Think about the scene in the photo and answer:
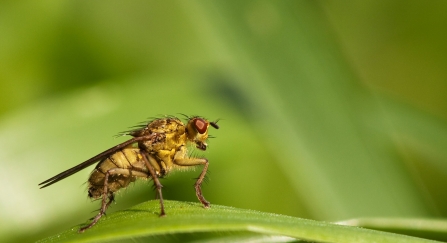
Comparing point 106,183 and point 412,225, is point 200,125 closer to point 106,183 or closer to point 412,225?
point 106,183

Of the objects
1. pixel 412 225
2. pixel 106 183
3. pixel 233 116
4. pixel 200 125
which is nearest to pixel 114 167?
pixel 106 183

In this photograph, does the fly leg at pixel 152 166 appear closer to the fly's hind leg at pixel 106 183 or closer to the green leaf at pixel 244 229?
the fly's hind leg at pixel 106 183

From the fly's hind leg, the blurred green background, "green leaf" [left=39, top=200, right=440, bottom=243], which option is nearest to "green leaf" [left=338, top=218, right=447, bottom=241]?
"green leaf" [left=39, top=200, right=440, bottom=243]

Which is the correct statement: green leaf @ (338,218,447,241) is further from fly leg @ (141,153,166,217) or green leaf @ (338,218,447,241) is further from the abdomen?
the abdomen

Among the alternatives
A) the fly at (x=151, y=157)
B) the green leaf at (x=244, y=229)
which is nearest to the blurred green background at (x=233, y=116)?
the fly at (x=151, y=157)

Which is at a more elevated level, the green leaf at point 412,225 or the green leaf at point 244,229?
the green leaf at point 244,229

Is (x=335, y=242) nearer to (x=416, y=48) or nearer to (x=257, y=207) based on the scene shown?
(x=257, y=207)

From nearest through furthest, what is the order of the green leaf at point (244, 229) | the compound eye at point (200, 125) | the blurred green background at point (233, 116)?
the green leaf at point (244, 229)
the compound eye at point (200, 125)
the blurred green background at point (233, 116)
